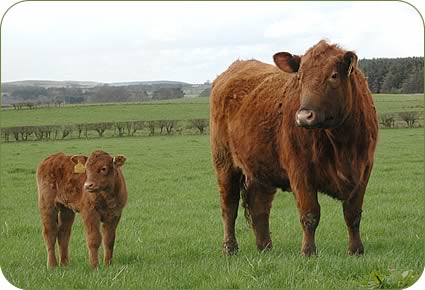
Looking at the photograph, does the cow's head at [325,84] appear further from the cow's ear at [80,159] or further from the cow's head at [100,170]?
the cow's ear at [80,159]

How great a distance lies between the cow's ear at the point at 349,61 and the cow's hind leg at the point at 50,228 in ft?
11.0

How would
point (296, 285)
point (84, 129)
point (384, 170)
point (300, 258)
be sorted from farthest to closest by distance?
point (384, 170) → point (84, 129) → point (300, 258) → point (296, 285)

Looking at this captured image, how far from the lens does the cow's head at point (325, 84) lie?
517cm

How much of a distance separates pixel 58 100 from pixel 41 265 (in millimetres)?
1695

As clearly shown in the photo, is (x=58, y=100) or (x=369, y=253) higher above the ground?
(x=58, y=100)

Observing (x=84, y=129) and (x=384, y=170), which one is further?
(x=384, y=170)

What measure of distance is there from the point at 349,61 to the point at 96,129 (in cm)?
797

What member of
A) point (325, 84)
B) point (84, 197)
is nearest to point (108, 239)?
point (84, 197)

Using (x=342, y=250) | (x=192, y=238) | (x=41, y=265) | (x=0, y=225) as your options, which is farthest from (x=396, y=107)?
(x=0, y=225)

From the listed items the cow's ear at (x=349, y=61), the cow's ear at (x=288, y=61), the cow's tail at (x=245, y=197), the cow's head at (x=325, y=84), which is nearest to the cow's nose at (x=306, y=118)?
the cow's head at (x=325, y=84)

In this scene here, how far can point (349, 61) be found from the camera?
5.43 meters

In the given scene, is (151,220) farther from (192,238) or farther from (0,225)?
(0,225)

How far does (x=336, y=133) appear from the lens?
579 centimetres

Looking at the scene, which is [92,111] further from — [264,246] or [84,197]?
[264,246]
